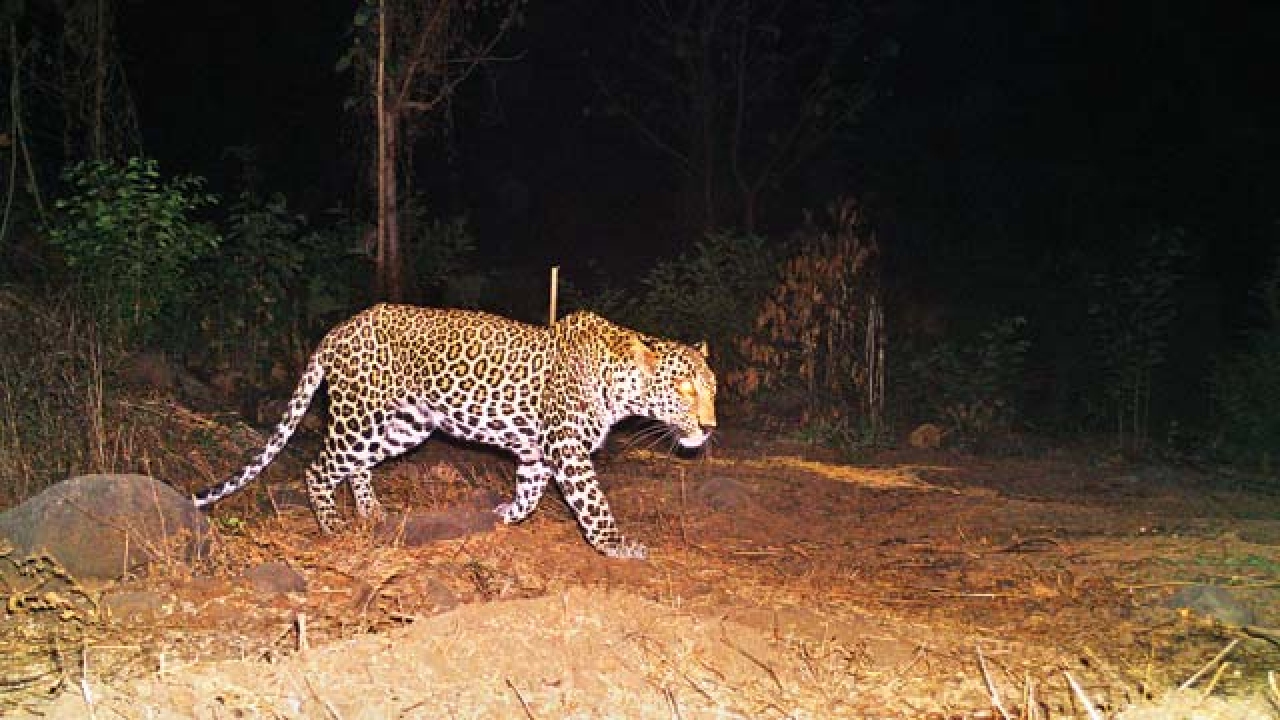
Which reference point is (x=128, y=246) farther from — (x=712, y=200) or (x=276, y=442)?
(x=712, y=200)

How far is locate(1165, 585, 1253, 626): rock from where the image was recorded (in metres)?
5.65

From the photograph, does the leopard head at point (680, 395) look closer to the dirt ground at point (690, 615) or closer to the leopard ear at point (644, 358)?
the leopard ear at point (644, 358)

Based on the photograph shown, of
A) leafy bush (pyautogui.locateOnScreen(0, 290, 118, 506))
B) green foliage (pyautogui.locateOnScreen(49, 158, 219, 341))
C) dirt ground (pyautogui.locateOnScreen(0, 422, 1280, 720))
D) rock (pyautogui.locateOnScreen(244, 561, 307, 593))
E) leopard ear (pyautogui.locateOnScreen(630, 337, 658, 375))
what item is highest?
green foliage (pyautogui.locateOnScreen(49, 158, 219, 341))

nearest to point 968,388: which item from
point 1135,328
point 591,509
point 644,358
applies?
point 1135,328

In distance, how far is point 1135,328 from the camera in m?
12.4

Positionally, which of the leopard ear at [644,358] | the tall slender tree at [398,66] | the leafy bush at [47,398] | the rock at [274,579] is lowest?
the rock at [274,579]

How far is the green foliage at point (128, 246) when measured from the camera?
994 centimetres

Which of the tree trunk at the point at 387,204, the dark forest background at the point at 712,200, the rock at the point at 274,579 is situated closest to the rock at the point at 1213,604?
the rock at the point at 274,579

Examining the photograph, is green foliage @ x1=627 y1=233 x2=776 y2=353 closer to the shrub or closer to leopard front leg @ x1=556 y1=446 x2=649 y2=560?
the shrub

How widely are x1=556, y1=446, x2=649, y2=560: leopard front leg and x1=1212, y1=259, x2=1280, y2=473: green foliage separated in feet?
22.4

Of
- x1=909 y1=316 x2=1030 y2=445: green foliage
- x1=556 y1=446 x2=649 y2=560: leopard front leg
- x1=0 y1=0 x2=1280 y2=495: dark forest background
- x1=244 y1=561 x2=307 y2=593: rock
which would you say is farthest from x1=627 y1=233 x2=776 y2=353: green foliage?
x1=244 y1=561 x2=307 y2=593: rock

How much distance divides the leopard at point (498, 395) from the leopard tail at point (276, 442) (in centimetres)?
1

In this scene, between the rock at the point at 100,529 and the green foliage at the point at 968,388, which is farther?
the green foliage at the point at 968,388

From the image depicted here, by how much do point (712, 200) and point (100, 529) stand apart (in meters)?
14.0
